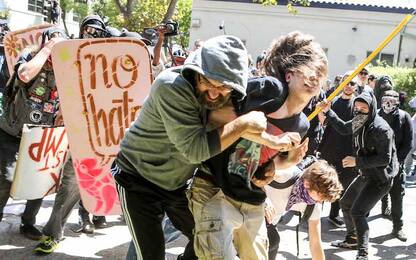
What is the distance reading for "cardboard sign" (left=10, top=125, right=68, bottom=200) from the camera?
3.72 m

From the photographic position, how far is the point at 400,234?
539 cm

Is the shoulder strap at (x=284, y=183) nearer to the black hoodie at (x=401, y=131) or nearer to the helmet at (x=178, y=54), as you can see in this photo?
the black hoodie at (x=401, y=131)

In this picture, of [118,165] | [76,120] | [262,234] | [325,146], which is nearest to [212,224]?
[262,234]

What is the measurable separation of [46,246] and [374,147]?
9.03ft

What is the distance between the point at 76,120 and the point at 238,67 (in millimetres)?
1703

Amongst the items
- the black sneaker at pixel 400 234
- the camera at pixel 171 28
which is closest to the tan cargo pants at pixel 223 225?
the camera at pixel 171 28

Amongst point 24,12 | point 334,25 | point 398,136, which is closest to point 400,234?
point 398,136

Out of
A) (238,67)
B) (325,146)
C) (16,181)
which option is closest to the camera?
(238,67)

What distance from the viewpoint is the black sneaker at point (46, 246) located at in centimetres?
374

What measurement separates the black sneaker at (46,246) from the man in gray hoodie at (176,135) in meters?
1.42

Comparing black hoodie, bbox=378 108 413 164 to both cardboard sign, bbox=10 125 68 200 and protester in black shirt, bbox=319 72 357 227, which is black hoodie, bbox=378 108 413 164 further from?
cardboard sign, bbox=10 125 68 200

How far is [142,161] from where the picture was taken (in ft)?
8.22

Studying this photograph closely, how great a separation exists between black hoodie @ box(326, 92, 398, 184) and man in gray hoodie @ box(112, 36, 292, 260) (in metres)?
2.37

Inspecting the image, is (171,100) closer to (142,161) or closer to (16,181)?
(142,161)
